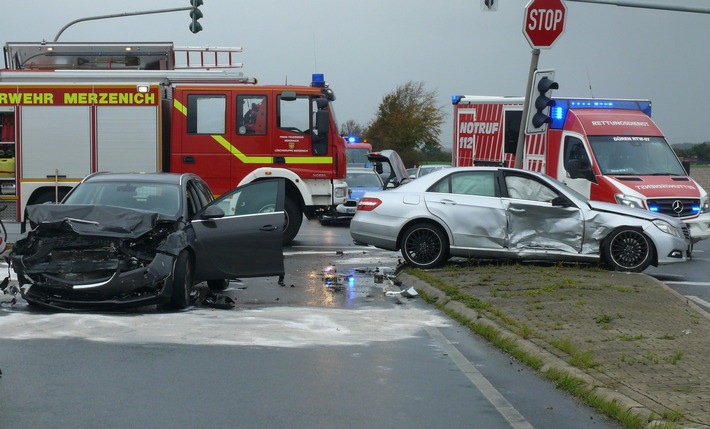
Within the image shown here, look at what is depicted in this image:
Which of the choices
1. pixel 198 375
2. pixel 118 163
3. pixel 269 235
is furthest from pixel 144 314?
pixel 118 163

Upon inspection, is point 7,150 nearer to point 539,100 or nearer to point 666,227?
point 539,100

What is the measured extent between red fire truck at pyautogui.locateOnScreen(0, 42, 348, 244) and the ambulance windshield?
5.00m

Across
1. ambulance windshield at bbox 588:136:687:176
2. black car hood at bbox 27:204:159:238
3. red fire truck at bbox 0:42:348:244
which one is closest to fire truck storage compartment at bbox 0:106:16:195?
red fire truck at bbox 0:42:348:244

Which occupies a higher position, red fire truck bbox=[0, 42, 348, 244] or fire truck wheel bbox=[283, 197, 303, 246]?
red fire truck bbox=[0, 42, 348, 244]

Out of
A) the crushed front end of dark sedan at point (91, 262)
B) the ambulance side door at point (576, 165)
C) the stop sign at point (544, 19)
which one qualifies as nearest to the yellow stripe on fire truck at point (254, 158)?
the ambulance side door at point (576, 165)

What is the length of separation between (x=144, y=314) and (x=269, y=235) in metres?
2.00

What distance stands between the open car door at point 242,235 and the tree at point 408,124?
64.3 meters

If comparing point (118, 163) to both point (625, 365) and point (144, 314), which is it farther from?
point (625, 365)

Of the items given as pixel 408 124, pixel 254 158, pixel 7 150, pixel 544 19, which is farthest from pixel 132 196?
pixel 408 124

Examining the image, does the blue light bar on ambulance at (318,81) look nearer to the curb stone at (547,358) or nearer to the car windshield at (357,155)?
the curb stone at (547,358)

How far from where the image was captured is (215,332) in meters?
9.16

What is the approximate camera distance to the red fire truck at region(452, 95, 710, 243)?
17.2 m

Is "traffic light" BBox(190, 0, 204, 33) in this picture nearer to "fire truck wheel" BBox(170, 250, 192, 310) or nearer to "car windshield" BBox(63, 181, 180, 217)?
"car windshield" BBox(63, 181, 180, 217)

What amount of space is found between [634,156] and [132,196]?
10.4m
